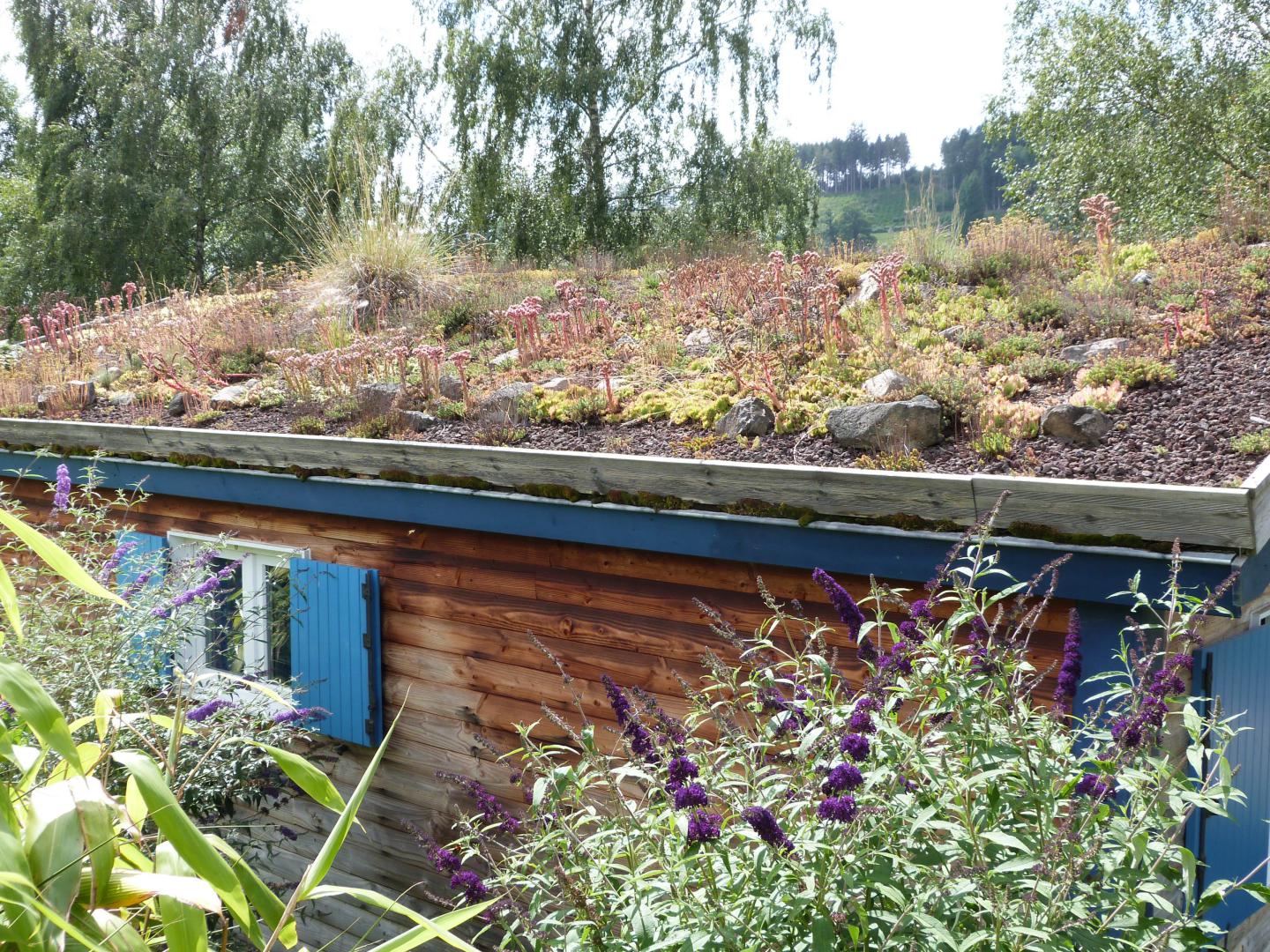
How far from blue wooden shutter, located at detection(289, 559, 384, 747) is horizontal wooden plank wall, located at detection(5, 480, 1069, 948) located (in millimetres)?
117

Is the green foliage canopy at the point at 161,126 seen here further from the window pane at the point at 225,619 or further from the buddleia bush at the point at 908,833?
the buddleia bush at the point at 908,833

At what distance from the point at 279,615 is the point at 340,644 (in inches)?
21.0

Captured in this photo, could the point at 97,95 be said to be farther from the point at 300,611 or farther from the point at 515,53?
Result: the point at 300,611

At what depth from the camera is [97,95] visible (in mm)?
22766

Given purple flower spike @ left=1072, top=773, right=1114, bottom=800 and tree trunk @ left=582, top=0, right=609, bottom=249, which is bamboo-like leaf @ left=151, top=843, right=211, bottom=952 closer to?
purple flower spike @ left=1072, top=773, right=1114, bottom=800

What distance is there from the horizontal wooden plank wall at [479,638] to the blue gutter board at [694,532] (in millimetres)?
110

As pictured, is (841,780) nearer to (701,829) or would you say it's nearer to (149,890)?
(701,829)

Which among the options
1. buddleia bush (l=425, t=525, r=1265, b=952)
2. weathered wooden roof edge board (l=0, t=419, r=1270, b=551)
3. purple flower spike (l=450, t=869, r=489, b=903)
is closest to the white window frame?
weathered wooden roof edge board (l=0, t=419, r=1270, b=551)

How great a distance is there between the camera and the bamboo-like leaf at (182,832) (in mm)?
1120

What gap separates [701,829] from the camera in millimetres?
1791

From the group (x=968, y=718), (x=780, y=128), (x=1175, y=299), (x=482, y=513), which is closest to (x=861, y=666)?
(x=968, y=718)

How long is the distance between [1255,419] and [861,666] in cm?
172

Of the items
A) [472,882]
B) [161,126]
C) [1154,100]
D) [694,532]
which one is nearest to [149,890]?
[472,882]

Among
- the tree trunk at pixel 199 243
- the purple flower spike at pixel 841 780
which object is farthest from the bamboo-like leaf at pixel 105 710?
the tree trunk at pixel 199 243
